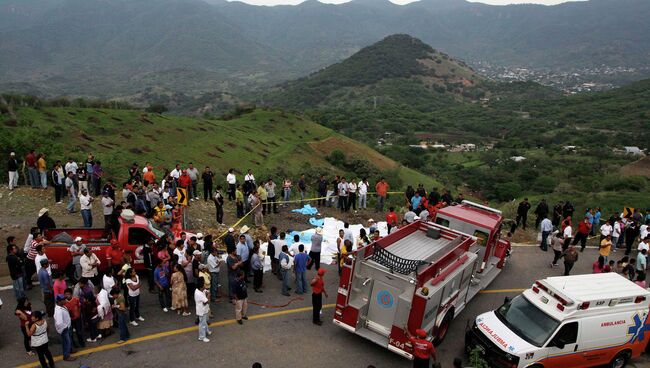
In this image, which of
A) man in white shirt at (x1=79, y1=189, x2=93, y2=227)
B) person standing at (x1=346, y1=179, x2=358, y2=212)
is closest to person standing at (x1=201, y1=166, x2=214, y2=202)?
man in white shirt at (x1=79, y1=189, x2=93, y2=227)

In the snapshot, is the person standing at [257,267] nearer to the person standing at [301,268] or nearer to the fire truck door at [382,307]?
the person standing at [301,268]

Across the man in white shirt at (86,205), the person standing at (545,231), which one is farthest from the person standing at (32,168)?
the person standing at (545,231)

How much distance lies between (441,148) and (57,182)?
100 meters

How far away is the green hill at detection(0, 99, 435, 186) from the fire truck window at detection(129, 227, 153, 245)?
13680 mm

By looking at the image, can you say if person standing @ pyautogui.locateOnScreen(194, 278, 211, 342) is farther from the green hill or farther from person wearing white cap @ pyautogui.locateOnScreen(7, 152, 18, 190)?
the green hill

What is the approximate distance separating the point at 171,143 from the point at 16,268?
4444 cm

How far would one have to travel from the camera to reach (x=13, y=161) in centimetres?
1977

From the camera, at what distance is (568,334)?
10.5 m

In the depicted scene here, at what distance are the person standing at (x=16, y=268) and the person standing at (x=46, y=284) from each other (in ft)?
1.81

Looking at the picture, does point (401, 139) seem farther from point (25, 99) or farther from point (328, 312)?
point (328, 312)

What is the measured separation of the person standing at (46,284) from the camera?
36.3ft

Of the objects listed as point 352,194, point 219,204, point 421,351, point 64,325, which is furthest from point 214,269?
point 352,194

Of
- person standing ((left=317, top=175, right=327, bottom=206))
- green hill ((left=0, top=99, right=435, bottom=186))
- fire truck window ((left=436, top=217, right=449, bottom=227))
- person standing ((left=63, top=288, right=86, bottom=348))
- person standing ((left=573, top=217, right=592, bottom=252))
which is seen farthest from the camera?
green hill ((left=0, top=99, right=435, bottom=186))

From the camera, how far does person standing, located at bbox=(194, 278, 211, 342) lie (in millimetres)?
11086
